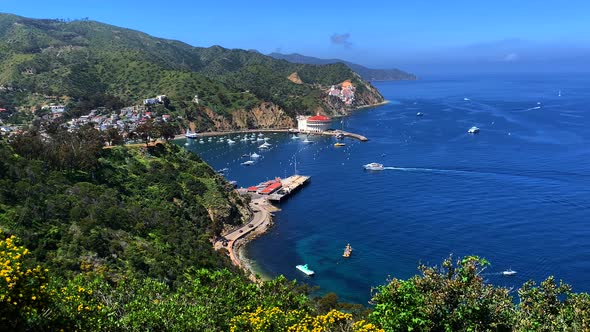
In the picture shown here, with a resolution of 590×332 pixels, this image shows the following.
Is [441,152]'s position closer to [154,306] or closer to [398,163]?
[398,163]

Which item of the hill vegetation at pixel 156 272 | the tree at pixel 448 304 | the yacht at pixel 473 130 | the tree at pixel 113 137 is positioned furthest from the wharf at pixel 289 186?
the tree at pixel 448 304

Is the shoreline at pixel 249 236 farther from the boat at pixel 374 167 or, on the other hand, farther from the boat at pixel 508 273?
the boat at pixel 374 167

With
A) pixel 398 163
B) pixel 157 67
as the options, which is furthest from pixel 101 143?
pixel 157 67

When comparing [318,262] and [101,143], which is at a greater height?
[101,143]

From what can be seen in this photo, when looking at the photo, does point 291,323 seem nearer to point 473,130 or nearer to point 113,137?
point 113,137

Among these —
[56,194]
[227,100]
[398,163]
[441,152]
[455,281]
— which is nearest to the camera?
[455,281]

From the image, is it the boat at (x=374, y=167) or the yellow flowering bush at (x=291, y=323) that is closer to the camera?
the yellow flowering bush at (x=291, y=323)

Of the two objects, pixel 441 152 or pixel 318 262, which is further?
pixel 441 152

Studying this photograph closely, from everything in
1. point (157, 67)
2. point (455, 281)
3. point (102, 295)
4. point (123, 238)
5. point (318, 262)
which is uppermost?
point (157, 67)
